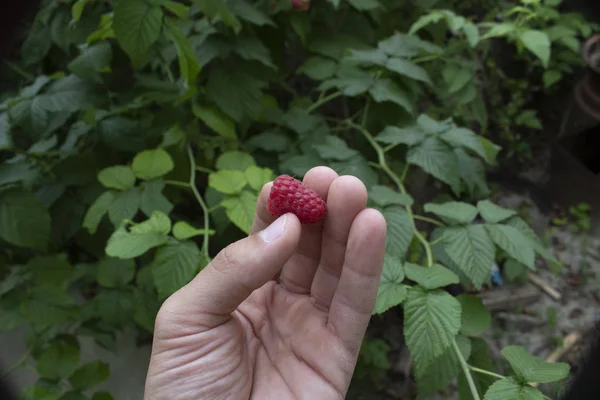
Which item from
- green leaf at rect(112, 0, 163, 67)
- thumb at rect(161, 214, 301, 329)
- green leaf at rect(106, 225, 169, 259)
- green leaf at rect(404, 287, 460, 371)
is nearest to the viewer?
thumb at rect(161, 214, 301, 329)

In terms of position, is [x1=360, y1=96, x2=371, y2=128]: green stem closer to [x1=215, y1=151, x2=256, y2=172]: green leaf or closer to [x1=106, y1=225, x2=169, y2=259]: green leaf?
[x1=215, y1=151, x2=256, y2=172]: green leaf

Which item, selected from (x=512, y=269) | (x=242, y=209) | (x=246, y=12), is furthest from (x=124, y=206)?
(x=512, y=269)

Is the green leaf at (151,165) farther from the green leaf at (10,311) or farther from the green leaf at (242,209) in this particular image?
the green leaf at (10,311)

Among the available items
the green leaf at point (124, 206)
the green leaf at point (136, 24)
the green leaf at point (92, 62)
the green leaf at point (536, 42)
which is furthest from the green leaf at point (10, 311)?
the green leaf at point (536, 42)

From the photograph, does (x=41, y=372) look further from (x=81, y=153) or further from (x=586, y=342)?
(x=586, y=342)

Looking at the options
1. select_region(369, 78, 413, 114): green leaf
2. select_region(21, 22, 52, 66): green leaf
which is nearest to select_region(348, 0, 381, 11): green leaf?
select_region(369, 78, 413, 114): green leaf
